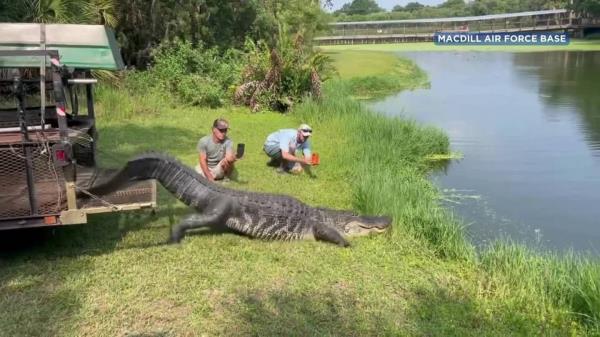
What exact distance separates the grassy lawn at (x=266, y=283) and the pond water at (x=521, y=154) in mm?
1460

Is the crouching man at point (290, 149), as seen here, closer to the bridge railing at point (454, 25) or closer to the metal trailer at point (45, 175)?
the metal trailer at point (45, 175)

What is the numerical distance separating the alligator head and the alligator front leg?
1084 millimetres

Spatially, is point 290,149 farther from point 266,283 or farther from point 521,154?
point 521,154

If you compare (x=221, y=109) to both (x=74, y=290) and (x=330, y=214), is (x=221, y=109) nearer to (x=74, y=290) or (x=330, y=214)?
(x=330, y=214)

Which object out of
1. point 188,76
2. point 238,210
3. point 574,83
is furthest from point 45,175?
point 574,83

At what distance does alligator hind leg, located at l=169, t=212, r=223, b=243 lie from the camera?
4781 millimetres

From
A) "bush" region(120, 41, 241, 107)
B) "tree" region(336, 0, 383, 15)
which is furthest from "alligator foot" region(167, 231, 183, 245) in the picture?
"tree" region(336, 0, 383, 15)

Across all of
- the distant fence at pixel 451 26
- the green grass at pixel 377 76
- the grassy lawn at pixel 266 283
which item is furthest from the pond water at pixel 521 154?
the distant fence at pixel 451 26

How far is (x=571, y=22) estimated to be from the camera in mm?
51062

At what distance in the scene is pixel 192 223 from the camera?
15.9ft

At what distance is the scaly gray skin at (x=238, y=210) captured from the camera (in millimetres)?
4848

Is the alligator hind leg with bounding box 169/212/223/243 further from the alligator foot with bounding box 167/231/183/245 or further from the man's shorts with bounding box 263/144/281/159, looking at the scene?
the man's shorts with bounding box 263/144/281/159

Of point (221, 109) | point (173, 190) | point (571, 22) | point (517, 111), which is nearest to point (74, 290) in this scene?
point (173, 190)

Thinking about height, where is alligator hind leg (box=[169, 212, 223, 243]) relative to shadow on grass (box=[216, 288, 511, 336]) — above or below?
above
